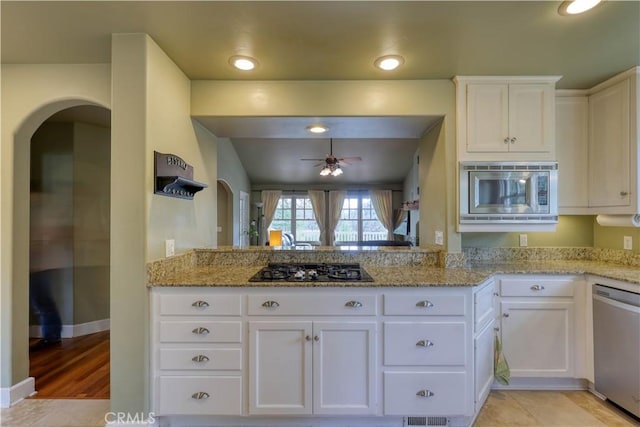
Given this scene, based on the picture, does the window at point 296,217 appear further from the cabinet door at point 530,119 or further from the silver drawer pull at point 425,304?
the silver drawer pull at point 425,304

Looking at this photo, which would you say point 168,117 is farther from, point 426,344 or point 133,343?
point 426,344

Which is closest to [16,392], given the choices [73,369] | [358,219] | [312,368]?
[73,369]

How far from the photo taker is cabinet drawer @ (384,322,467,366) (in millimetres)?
1808

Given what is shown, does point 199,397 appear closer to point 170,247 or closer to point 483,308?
point 170,247

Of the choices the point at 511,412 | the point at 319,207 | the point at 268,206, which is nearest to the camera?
the point at 511,412

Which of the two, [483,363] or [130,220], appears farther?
[483,363]

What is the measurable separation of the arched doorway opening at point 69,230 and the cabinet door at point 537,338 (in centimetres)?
376

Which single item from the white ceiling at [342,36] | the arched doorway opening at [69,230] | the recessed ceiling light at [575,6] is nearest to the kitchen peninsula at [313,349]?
the white ceiling at [342,36]

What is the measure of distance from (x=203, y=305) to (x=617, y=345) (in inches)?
104

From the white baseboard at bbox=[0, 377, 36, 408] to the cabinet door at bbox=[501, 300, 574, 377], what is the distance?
11.5 feet

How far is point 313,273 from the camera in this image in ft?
6.74

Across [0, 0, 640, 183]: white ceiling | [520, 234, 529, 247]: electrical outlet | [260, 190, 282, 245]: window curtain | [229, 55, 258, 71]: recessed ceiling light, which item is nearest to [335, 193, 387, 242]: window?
[260, 190, 282, 245]: window curtain

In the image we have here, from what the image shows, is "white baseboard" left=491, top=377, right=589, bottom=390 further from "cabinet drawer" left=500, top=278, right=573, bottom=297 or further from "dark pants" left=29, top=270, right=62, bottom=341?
"dark pants" left=29, top=270, right=62, bottom=341

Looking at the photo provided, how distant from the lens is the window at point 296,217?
932cm
